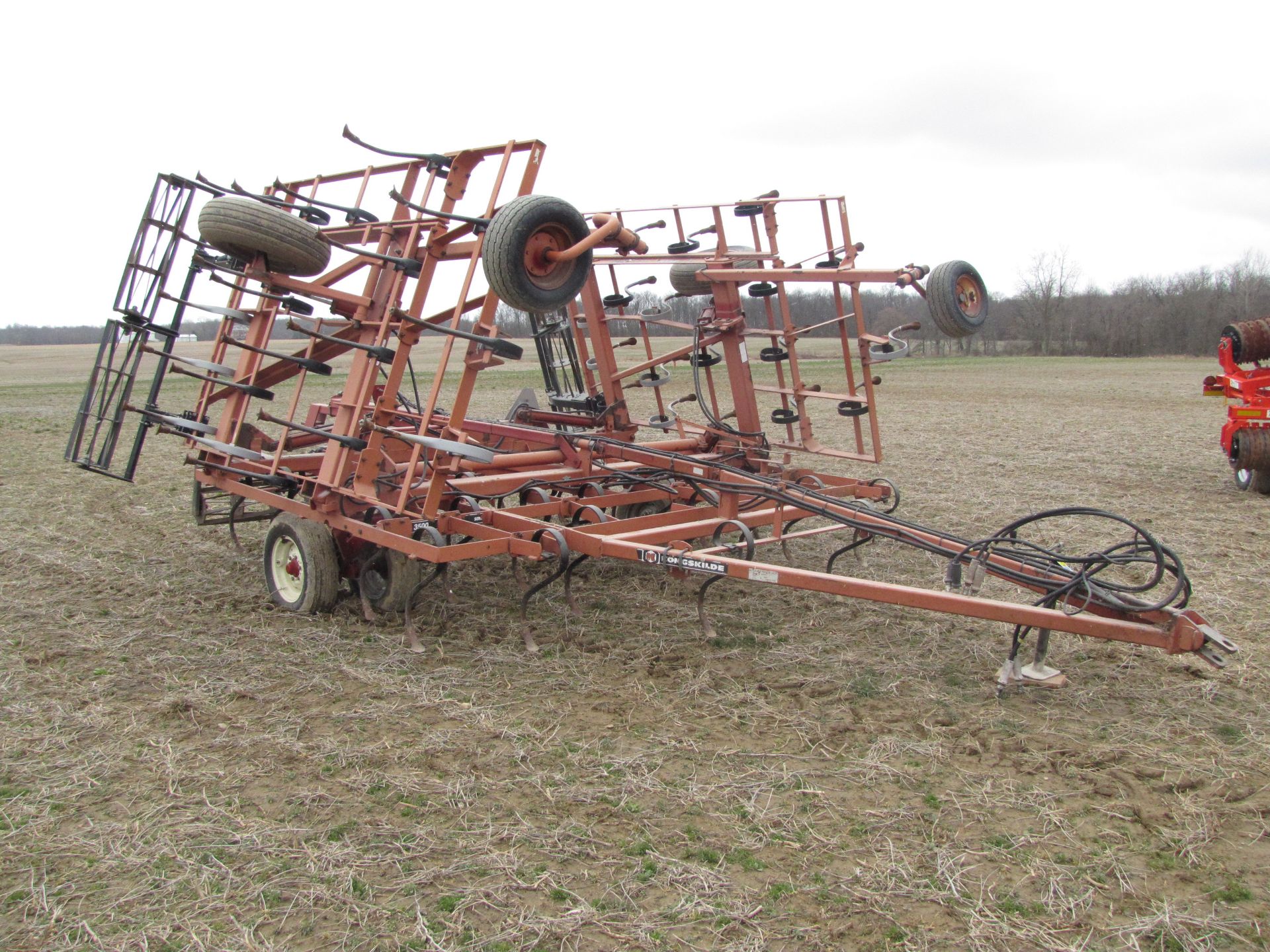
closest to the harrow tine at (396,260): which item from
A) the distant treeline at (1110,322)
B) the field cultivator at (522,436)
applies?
the field cultivator at (522,436)

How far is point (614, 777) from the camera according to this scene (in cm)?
354

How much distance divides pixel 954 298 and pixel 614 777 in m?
3.69

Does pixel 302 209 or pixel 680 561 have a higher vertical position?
pixel 302 209

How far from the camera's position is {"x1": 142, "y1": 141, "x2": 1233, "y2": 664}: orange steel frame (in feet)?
15.2

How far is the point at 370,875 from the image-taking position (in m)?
2.90

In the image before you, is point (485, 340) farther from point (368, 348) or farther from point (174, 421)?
point (174, 421)

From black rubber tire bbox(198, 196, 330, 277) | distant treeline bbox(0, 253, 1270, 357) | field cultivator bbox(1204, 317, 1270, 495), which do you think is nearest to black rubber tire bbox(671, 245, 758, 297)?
black rubber tire bbox(198, 196, 330, 277)

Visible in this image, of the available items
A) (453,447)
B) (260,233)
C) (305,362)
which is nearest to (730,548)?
(453,447)

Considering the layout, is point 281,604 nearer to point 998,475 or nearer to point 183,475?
point 183,475

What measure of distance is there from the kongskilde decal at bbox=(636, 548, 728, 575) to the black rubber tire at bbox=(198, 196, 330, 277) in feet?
8.40

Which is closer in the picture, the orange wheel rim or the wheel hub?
the wheel hub

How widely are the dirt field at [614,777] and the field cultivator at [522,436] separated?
0.38 metres

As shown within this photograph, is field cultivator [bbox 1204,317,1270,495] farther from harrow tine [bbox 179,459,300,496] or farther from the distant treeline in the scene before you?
the distant treeline

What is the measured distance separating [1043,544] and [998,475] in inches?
133
